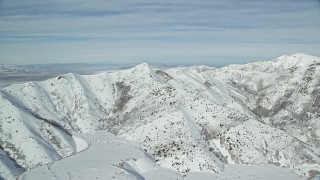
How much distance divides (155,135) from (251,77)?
7426cm

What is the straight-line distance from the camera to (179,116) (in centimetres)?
13575

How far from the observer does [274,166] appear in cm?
11781

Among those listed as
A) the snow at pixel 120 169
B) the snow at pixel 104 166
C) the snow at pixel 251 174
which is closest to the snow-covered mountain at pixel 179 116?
the snow at pixel 251 174

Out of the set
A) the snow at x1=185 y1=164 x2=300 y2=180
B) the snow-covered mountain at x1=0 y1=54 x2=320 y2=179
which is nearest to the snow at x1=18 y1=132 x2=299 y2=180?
the snow at x1=185 y1=164 x2=300 y2=180

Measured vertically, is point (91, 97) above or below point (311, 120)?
above

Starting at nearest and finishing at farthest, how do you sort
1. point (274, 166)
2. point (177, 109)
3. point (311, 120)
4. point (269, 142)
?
point (274, 166) → point (269, 142) → point (177, 109) → point (311, 120)

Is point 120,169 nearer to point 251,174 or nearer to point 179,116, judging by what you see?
point 251,174

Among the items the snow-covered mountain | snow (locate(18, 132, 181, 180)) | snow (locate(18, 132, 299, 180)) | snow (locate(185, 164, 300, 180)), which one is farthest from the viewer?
the snow-covered mountain

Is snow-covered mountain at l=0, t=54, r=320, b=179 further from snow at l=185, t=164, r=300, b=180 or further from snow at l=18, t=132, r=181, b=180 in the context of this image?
snow at l=18, t=132, r=181, b=180

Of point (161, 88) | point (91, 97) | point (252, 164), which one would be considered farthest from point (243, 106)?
point (91, 97)

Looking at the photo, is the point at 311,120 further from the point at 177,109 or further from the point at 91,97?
the point at 91,97

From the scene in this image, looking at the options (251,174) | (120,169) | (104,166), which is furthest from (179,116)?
(104,166)

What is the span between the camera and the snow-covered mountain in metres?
122

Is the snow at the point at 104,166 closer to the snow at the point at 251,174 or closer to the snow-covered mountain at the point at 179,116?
the snow-covered mountain at the point at 179,116
